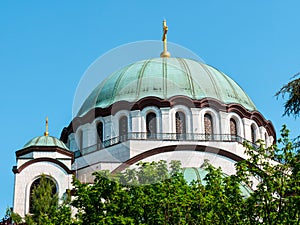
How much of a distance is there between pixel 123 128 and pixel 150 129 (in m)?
1.35

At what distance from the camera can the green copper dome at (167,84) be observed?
106 ft

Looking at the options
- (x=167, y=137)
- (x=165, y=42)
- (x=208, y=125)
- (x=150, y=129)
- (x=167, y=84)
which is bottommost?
(x=167, y=137)

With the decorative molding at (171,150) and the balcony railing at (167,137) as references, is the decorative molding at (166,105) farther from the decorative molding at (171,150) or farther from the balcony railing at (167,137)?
the decorative molding at (171,150)

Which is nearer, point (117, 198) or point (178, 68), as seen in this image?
point (117, 198)

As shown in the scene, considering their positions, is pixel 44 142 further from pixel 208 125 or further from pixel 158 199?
pixel 158 199

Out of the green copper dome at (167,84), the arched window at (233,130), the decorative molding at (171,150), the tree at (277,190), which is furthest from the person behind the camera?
the green copper dome at (167,84)

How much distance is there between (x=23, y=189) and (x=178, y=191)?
1097 cm

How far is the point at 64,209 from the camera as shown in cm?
2150

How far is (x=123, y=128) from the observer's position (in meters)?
31.5

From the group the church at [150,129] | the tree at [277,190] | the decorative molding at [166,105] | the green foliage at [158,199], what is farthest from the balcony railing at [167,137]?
the tree at [277,190]

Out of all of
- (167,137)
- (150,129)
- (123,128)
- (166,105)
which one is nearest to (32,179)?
(123,128)

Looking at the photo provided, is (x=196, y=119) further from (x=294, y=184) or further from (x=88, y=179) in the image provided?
(x=294, y=184)

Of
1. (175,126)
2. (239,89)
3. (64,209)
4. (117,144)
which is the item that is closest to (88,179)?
(117,144)

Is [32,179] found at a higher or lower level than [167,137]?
lower
